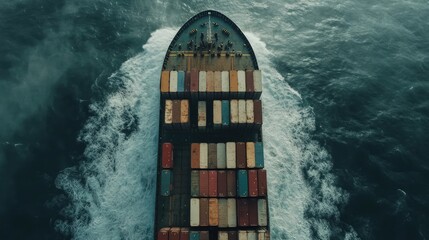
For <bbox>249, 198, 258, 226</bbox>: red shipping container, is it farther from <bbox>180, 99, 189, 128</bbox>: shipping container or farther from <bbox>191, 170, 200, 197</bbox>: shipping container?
<bbox>180, 99, 189, 128</bbox>: shipping container

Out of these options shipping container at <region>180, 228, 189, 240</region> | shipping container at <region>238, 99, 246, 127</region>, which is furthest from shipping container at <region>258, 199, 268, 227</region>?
shipping container at <region>238, 99, 246, 127</region>

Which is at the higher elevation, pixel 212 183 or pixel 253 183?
pixel 212 183

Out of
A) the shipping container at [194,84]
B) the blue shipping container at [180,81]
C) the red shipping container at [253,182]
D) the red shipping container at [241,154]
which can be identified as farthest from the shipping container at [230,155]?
the blue shipping container at [180,81]

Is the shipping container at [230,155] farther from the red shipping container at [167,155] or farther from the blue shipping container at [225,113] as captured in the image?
the red shipping container at [167,155]

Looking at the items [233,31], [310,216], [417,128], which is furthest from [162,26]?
[417,128]

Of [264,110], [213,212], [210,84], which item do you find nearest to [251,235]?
[213,212]

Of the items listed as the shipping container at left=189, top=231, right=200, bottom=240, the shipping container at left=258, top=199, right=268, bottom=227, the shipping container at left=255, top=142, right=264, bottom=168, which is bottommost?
the shipping container at left=189, top=231, right=200, bottom=240

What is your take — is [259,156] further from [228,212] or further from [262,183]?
[228,212]
